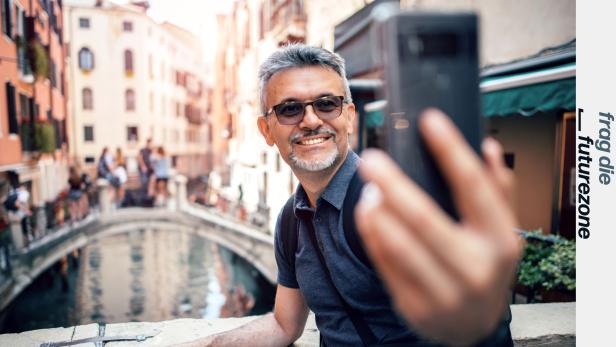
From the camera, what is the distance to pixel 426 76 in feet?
1.74

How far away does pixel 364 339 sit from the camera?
110cm

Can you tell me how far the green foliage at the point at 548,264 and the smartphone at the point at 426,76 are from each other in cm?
322

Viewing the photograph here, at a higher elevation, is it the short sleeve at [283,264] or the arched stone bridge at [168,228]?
the short sleeve at [283,264]

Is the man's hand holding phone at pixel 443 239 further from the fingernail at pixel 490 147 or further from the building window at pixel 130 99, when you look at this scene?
the building window at pixel 130 99

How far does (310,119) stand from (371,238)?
707mm

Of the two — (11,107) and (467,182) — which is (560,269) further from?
(11,107)

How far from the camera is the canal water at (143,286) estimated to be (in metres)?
15.8

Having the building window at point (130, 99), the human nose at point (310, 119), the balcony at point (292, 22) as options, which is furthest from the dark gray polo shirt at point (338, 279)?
the building window at point (130, 99)

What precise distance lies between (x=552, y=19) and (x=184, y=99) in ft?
128

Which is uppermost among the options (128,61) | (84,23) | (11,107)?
(84,23)

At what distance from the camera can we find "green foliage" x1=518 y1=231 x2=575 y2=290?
3.32 m

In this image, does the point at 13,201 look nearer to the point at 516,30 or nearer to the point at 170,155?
the point at 516,30

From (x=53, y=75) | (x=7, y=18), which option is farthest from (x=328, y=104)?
(x=53, y=75)

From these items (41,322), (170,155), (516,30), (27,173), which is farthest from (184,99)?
(516,30)
